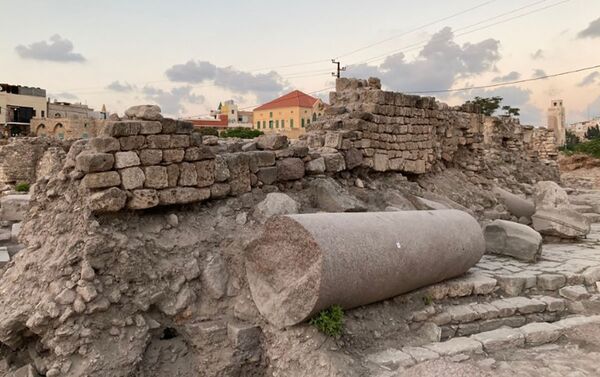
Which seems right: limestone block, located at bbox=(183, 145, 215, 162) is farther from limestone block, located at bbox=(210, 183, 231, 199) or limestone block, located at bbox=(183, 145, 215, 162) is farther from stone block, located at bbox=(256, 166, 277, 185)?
stone block, located at bbox=(256, 166, 277, 185)

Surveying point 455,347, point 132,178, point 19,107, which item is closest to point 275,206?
point 132,178

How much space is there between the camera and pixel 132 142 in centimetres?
420

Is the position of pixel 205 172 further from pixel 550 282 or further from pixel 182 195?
pixel 550 282

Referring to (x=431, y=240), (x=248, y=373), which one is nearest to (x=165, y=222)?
(x=248, y=373)

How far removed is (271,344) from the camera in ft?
12.4

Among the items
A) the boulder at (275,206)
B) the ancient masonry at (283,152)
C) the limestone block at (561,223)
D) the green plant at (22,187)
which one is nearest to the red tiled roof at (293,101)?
the green plant at (22,187)

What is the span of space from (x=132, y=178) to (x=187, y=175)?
547 mm

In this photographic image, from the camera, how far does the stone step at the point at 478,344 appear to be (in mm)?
3568

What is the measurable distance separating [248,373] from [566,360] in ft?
8.55

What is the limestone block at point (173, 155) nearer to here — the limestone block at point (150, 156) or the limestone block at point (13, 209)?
the limestone block at point (150, 156)

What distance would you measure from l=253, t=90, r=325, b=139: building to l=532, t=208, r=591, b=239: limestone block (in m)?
35.1

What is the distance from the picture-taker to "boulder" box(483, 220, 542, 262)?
5.89 metres

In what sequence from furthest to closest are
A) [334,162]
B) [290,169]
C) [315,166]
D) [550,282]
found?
1. [334,162]
2. [315,166]
3. [290,169]
4. [550,282]

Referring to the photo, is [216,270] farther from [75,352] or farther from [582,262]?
[582,262]
